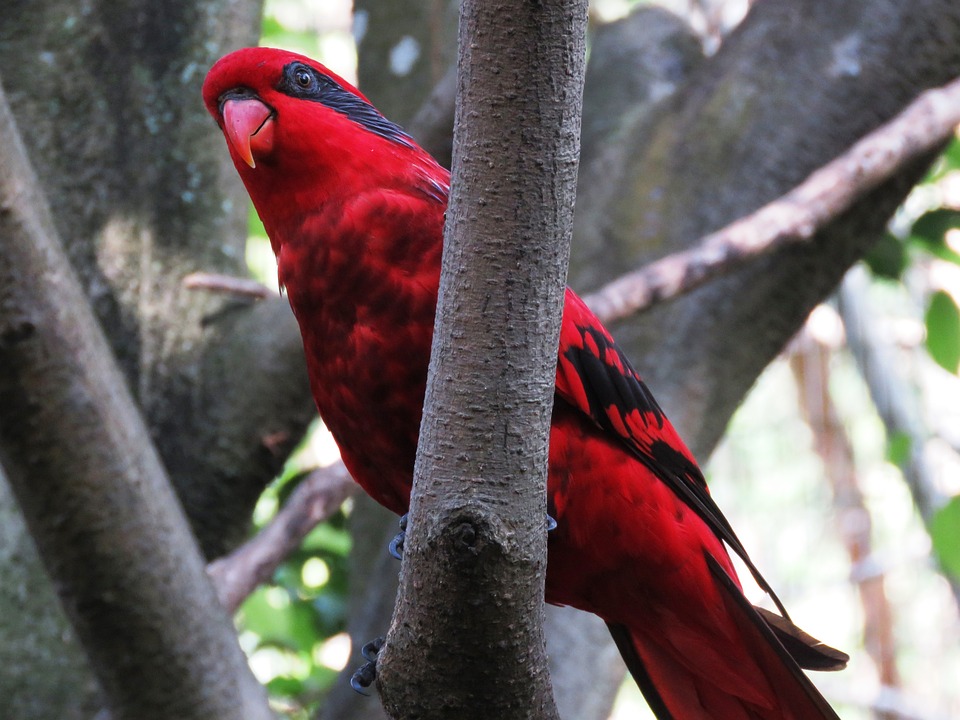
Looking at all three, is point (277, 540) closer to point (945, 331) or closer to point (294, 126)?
point (294, 126)

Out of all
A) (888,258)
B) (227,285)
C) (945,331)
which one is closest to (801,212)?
(945,331)

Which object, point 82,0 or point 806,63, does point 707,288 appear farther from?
point 82,0

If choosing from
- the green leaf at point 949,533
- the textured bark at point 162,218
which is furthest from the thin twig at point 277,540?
the green leaf at point 949,533

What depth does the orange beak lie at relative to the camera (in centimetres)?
196

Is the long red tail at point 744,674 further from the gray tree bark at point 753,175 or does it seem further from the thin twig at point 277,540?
the thin twig at point 277,540

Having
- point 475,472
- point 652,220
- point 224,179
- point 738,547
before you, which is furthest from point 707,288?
point 475,472

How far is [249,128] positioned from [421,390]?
640mm

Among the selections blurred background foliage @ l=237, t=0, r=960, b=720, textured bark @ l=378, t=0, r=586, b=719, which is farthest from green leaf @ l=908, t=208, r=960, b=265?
textured bark @ l=378, t=0, r=586, b=719

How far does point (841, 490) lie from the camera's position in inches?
311

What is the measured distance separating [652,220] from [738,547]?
1224 millimetres

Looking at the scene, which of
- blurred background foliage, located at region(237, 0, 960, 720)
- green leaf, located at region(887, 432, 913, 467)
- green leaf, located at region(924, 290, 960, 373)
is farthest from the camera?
blurred background foliage, located at region(237, 0, 960, 720)

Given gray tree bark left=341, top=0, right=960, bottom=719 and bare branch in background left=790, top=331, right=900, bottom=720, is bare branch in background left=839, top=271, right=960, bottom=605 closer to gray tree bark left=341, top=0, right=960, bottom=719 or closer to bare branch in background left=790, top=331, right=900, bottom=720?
gray tree bark left=341, top=0, right=960, bottom=719

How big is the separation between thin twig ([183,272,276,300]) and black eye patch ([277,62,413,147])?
864mm

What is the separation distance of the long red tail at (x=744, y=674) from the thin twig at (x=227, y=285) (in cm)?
134
